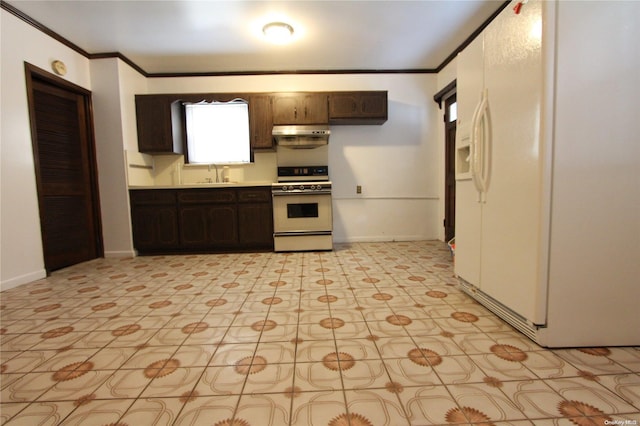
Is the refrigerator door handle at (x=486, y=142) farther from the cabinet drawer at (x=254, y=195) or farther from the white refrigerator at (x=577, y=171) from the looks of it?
the cabinet drawer at (x=254, y=195)

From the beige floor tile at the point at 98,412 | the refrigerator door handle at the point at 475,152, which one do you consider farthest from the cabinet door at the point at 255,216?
the beige floor tile at the point at 98,412

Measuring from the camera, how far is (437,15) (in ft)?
9.23

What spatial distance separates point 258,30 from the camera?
3.02 metres

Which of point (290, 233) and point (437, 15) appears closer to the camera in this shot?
point (437, 15)

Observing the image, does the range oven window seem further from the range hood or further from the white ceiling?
the white ceiling

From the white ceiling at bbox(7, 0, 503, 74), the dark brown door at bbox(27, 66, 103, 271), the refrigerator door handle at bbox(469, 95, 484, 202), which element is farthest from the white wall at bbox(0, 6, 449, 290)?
the refrigerator door handle at bbox(469, 95, 484, 202)

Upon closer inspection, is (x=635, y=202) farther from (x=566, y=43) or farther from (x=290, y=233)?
(x=290, y=233)

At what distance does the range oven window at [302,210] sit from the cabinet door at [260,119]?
100 centimetres

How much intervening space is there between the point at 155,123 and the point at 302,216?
2.38 metres

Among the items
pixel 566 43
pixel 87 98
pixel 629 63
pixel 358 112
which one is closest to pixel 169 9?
pixel 87 98

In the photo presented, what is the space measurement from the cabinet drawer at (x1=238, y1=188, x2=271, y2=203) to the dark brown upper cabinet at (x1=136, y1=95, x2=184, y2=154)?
1.20 metres

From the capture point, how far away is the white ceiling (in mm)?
2625

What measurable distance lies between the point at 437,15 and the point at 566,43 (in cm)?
194

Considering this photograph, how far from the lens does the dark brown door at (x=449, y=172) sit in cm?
392
